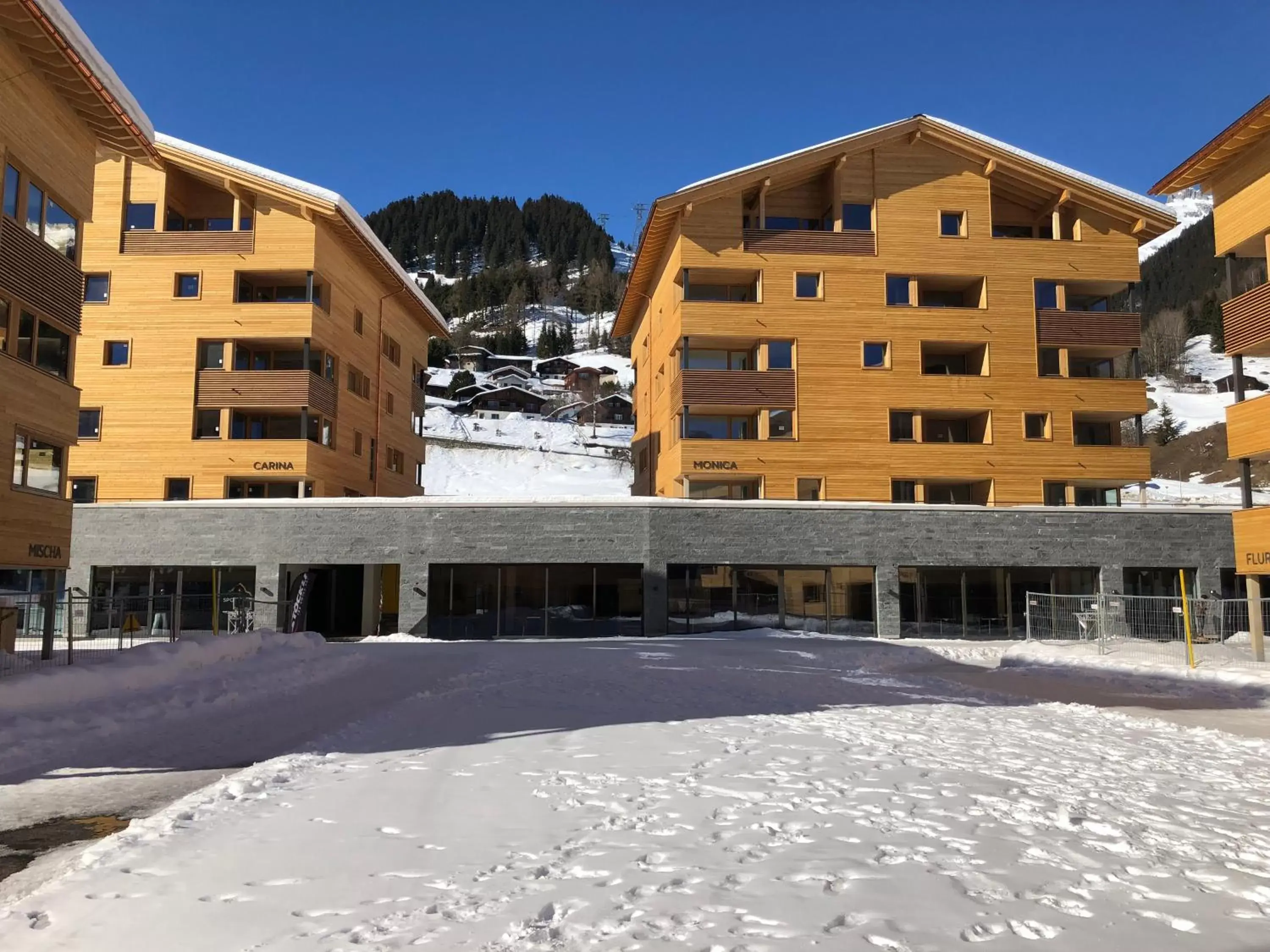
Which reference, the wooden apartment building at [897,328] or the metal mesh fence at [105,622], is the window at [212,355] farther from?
the wooden apartment building at [897,328]

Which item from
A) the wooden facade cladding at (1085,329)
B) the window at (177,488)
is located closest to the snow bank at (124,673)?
the window at (177,488)

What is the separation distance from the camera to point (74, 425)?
840 inches

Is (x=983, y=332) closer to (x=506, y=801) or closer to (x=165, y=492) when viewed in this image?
(x=165, y=492)

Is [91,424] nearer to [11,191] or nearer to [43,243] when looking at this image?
[43,243]

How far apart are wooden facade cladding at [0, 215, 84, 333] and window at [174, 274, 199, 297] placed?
14.1 metres

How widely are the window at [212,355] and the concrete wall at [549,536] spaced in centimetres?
674

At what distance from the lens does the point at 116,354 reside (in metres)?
35.1

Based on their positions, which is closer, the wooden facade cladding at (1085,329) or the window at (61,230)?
the window at (61,230)

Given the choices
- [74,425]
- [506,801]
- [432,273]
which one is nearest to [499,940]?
[506,801]

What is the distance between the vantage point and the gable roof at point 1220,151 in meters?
22.5

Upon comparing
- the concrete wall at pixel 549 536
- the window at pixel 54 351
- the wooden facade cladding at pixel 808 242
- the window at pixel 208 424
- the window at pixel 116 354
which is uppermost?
the wooden facade cladding at pixel 808 242

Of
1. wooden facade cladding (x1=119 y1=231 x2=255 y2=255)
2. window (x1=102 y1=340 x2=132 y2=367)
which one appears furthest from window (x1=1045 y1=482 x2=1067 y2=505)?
window (x1=102 y1=340 x2=132 y2=367)

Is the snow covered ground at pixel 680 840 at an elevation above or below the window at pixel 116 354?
below

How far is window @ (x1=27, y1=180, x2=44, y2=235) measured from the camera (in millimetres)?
19609
